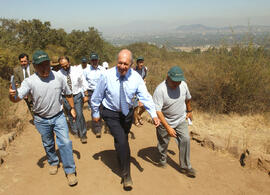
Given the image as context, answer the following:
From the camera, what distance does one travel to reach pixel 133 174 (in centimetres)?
345

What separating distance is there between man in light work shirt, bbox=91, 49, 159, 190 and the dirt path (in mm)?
506

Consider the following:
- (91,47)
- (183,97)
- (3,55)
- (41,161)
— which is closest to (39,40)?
(91,47)

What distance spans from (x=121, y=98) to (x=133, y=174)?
1.48 m

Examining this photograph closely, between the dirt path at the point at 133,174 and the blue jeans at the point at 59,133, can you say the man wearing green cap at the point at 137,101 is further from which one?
the blue jeans at the point at 59,133

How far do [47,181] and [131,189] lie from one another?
4.63 ft

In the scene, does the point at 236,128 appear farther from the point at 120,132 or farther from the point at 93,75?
the point at 93,75

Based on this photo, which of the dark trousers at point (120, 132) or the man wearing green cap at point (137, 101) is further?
the man wearing green cap at point (137, 101)

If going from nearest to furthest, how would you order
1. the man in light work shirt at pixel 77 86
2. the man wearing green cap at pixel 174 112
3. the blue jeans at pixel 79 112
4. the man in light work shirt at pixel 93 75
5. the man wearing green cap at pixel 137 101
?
the man wearing green cap at pixel 174 112
the man in light work shirt at pixel 77 86
the blue jeans at pixel 79 112
the man in light work shirt at pixel 93 75
the man wearing green cap at pixel 137 101

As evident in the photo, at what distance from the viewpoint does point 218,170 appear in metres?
3.69

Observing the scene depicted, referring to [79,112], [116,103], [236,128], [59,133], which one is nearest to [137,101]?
[79,112]

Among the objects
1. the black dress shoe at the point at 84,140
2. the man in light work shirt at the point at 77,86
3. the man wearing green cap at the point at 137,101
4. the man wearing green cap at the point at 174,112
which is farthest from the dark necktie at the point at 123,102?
the man wearing green cap at the point at 137,101

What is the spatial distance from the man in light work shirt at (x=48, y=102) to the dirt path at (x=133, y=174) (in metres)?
0.38

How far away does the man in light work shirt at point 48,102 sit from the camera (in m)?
2.80

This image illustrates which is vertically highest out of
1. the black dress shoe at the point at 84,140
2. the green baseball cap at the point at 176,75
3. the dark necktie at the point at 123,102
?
the green baseball cap at the point at 176,75
